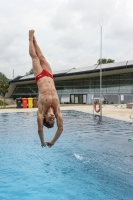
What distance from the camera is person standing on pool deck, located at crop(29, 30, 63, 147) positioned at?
5355 millimetres

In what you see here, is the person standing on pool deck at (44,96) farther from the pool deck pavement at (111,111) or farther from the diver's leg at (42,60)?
the pool deck pavement at (111,111)

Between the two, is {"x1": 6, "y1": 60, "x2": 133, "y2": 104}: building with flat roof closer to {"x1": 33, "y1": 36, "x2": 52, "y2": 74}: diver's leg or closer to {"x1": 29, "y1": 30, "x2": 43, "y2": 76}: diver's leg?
{"x1": 33, "y1": 36, "x2": 52, "y2": 74}: diver's leg

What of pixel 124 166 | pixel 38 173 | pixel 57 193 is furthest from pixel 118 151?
pixel 57 193

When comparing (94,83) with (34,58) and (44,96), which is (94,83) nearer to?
(34,58)

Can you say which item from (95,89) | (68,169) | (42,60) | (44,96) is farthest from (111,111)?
(95,89)

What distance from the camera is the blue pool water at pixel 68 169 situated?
5.37 meters

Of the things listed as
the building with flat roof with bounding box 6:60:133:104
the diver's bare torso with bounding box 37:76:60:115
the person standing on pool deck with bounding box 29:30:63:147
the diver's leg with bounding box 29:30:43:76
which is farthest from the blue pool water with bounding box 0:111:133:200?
the building with flat roof with bounding box 6:60:133:104

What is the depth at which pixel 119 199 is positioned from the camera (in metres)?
4.95

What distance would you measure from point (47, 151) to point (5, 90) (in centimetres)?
3471

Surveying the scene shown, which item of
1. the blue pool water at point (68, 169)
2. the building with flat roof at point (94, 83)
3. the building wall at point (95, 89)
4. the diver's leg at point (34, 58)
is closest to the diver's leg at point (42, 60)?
the diver's leg at point (34, 58)

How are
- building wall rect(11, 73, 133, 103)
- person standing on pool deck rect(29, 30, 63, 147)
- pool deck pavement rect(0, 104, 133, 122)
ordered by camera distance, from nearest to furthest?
person standing on pool deck rect(29, 30, 63, 147) < pool deck pavement rect(0, 104, 133, 122) < building wall rect(11, 73, 133, 103)

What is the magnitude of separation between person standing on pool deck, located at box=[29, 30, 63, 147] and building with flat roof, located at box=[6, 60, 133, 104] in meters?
33.5

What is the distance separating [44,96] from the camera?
5488 mm

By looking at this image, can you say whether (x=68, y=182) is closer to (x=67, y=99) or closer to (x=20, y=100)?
(x=20, y=100)
